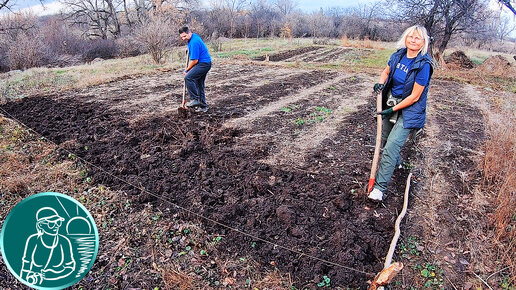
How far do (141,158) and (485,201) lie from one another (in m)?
4.41

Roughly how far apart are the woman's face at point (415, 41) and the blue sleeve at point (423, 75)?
0.63ft

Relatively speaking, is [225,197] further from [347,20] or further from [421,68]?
[347,20]

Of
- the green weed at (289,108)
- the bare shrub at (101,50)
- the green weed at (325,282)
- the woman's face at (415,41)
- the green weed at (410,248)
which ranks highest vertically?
the bare shrub at (101,50)

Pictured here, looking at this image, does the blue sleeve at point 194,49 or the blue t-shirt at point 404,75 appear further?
the blue sleeve at point 194,49

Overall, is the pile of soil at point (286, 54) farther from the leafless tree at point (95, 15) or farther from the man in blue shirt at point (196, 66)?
the leafless tree at point (95, 15)

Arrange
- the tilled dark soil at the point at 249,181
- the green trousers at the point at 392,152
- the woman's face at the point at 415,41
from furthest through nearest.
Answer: the green trousers at the point at 392,152 < the woman's face at the point at 415,41 < the tilled dark soil at the point at 249,181

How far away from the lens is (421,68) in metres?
2.98

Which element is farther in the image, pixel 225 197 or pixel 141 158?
pixel 141 158

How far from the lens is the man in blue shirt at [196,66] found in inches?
227

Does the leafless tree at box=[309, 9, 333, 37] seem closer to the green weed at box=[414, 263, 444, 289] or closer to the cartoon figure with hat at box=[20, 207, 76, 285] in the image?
the green weed at box=[414, 263, 444, 289]

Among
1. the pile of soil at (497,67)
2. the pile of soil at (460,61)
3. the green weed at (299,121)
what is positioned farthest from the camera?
the pile of soil at (460,61)

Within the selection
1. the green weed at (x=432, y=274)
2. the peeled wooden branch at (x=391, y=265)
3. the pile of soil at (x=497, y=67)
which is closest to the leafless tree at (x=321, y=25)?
the pile of soil at (x=497, y=67)

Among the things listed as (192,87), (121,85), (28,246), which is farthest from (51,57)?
(28,246)

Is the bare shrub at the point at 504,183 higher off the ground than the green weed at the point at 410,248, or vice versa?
the bare shrub at the point at 504,183
